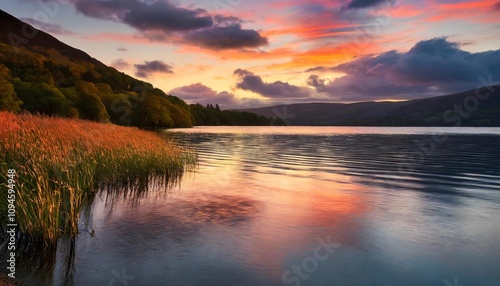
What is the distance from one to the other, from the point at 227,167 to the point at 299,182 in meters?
10.6

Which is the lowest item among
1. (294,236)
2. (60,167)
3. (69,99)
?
(294,236)

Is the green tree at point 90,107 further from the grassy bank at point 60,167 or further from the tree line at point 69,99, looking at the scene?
the grassy bank at point 60,167

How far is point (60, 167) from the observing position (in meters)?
Answer: 16.3

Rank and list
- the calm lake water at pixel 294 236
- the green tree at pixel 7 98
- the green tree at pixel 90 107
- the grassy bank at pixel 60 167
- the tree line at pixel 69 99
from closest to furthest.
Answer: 1. the calm lake water at pixel 294 236
2. the grassy bank at pixel 60 167
3. the green tree at pixel 7 98
4. the tree line at pixel 69 99
5. the green tree at pixel 90 107

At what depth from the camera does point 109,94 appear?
143750mm

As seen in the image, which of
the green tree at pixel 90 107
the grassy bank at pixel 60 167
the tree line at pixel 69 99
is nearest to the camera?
the grassy bank at pixel 60 167

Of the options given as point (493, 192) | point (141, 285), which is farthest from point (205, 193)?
point (493, 192)

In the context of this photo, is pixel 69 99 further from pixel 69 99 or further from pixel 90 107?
pixel 90 107

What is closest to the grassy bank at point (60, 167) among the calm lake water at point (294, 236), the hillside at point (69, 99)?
the calm lake water at point (294, 236)

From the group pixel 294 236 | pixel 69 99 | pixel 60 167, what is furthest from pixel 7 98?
pixel 294 236

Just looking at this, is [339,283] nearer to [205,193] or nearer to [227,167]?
[205,193]

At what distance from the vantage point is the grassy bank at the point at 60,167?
11.6 meters

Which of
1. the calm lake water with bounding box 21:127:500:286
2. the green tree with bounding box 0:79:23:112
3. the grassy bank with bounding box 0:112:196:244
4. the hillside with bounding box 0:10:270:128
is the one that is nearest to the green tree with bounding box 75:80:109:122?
the hillside with bounding box 0:10:270:128

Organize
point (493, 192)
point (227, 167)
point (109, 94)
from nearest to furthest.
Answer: point (493, 192)
point (227, 167)
point (109, 94)
